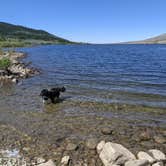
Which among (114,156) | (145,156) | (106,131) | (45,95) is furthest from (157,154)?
(45,95)

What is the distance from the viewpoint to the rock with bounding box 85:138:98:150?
393 inches

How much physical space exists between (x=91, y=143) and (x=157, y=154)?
2531mm

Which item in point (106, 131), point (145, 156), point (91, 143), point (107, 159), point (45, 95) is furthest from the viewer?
point (45, 95)

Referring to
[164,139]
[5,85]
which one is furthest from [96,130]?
[5,85]

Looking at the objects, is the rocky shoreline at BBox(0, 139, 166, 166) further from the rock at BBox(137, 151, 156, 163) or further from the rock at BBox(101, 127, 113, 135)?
the rock at BBox(101, 127, 113, 135)

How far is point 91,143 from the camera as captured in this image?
10.3 metres

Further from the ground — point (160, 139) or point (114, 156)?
point (114, 156)

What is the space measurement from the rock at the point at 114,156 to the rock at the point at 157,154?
86 cm

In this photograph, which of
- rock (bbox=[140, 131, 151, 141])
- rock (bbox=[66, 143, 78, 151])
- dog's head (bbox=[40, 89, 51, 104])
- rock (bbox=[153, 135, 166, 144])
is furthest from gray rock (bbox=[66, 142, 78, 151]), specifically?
dog's head (bbox=[40, 89, 51, 104])

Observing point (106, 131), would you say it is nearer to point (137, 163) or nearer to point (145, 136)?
point (145, 136)

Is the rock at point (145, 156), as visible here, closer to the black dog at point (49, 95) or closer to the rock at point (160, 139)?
the rock at point (160, 139)

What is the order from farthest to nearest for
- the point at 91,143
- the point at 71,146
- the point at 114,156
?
1. the point at 91,143
2. the point at 71,146
3. the point at 114,156

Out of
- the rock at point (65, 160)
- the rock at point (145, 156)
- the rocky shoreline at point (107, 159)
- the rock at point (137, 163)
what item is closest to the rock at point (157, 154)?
the rocky shoreline at point (107, 159)

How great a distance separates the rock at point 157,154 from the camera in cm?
884
